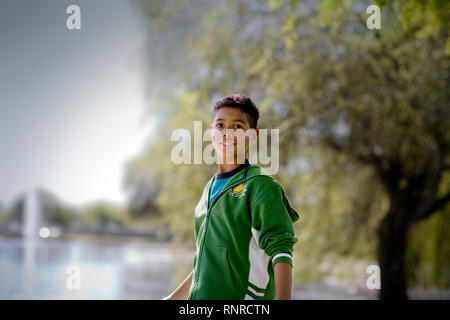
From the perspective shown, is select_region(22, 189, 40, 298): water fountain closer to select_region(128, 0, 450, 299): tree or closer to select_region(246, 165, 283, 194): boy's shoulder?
select_region(128, 0, 450, 299): tree

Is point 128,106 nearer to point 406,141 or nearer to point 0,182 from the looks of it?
point 0,182

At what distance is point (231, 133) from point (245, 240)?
0.92 ft

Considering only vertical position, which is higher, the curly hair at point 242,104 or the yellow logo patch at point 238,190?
the curly hair at point 242,104

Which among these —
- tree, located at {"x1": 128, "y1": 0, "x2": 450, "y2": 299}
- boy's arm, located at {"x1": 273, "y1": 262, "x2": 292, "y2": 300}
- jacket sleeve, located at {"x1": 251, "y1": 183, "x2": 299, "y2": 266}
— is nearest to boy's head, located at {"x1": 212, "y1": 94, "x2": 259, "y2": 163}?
jacket sleeve, located at {"x1": 251, "y1": 183, "x2": 299, "y2": 266}

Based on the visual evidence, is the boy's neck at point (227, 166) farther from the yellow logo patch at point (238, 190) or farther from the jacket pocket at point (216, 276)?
the jacket pocket at point (216, 276)

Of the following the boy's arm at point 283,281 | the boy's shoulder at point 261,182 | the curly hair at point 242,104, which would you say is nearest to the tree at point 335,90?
the curly hair at point 242,104

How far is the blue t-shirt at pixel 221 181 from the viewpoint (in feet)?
4.29

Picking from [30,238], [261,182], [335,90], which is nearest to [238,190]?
[261,182]

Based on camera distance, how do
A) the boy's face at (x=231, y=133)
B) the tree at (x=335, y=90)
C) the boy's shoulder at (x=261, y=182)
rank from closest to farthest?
the boy's shoulder at (x=261, y=182), the boy's face at (x=231, y=133), the tree at (x=335, y=90)

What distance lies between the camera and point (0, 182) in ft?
43.1

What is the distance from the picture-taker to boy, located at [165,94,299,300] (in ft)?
3.78

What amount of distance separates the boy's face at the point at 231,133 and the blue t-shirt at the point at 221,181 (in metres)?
Result: 0.03

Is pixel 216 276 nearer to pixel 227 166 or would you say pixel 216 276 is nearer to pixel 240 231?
pixel 240 231
